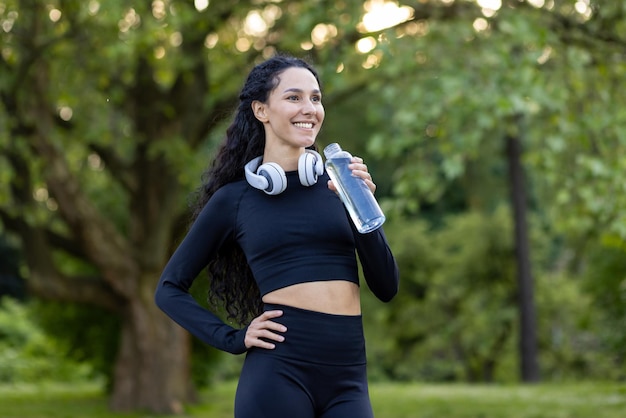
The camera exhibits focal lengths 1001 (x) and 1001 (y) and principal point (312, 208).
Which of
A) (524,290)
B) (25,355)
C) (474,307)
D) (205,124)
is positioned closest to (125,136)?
(205,124)

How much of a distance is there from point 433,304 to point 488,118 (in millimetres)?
18040

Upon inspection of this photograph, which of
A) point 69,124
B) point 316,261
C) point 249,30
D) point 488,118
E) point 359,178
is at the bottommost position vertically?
point 316,261

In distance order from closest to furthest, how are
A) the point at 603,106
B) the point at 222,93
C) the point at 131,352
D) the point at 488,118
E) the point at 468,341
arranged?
the point at 488,118 → the point at 603,106 → the point at 222,93 → the point at 131,352 → the point at 468,341

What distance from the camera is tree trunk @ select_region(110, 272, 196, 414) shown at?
47.6 ft

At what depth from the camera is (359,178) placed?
9.57ft

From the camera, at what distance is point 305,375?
9.51 ft

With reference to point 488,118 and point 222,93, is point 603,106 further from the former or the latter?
point 222,93

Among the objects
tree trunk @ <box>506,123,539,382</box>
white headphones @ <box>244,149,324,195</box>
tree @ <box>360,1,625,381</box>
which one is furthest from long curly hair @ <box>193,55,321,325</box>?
tree trunk @ <box>506,123,539,382</box>

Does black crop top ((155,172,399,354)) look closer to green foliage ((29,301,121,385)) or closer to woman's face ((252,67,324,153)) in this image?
woman's face ((252,67,324,153))

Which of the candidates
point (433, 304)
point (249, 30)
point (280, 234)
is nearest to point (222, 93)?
point (249, 30)

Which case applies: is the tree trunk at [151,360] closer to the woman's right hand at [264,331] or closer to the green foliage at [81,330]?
the green foliage at [81,330]

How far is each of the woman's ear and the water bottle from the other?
34 centimetres

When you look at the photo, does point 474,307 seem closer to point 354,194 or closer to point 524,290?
point 524,290

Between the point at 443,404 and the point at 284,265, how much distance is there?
39.5 feet
